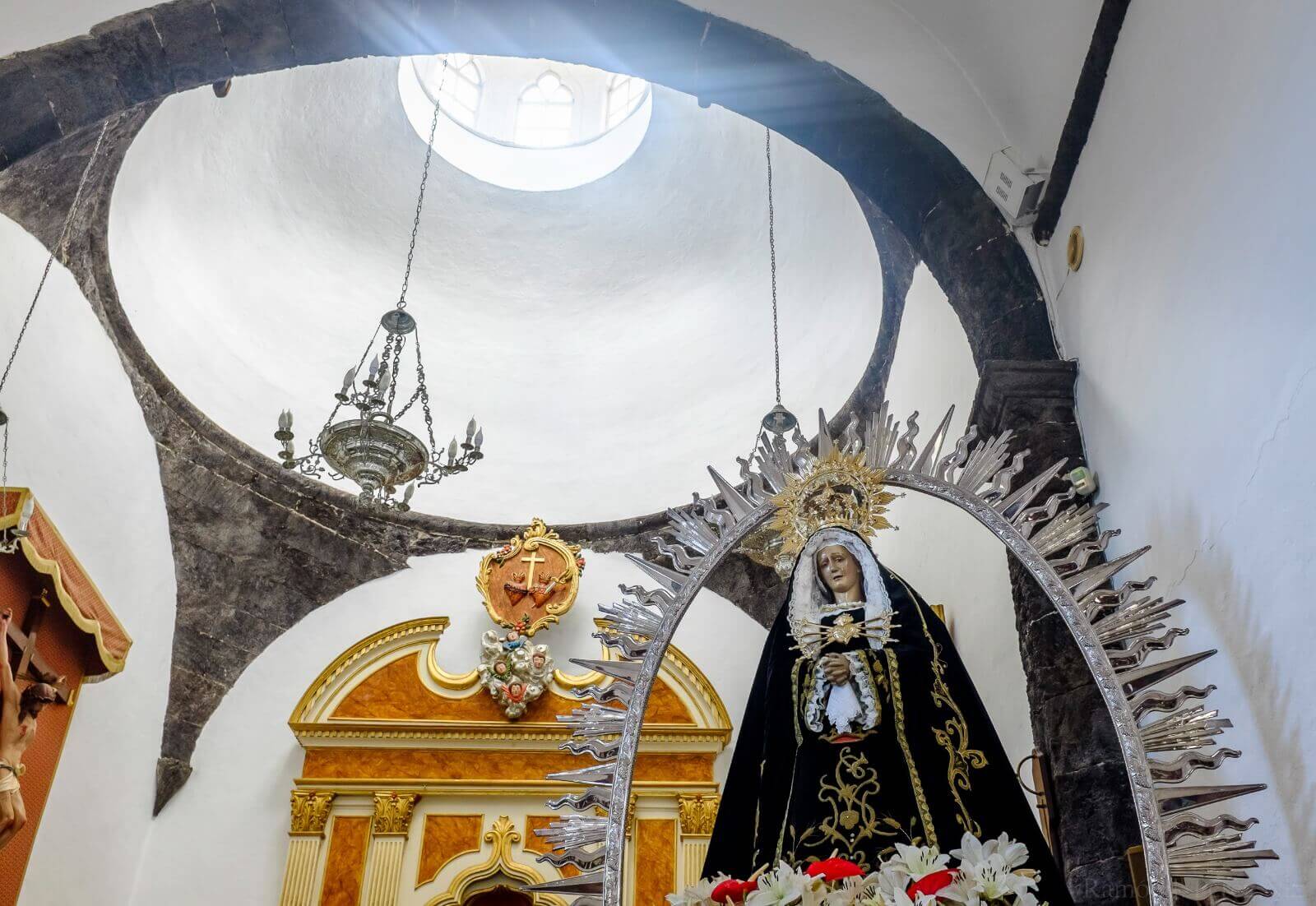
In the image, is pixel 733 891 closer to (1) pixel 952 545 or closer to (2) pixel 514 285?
(1) pixel 952 545

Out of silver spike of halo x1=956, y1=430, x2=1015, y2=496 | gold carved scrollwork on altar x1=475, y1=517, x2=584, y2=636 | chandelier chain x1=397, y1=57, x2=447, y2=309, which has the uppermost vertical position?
chandelier chain x1=397, y1=57, x2=447, y2=309

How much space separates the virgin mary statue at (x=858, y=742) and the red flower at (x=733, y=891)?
22cm

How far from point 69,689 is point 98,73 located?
3.39 m

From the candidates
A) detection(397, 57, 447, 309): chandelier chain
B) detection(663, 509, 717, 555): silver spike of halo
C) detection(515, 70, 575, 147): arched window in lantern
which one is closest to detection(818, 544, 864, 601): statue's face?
detection(663, 509, 717, 555): silver spike of halo

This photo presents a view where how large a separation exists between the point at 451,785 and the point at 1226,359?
5669 mm

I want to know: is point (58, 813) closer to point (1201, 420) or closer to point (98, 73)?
point (98, 73)

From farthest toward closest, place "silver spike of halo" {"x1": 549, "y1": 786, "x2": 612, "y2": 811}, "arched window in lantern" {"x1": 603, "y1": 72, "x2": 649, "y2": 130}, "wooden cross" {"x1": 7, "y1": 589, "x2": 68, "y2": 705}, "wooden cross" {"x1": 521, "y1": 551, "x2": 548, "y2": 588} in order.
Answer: "arched window in lantern" {"x1": 603, "y1": 72, "x2": 649, "y2": 130}, "wooden cross" {"x1": 521, "y1": 551, "x2": 548, "y2": 588}, "wooden cross" {"x1": 7, "y1": 589, "x2": 68, "y2": 705}, "silver spike of halo" {"x1": 549, "y1": 786, "x2": 612, "y2": 811}

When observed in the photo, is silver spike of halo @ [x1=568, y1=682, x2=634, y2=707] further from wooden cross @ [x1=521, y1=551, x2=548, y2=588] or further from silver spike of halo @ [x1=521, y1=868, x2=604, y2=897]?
wooden cross @ [x1=521, y1=551, x2=548, y2=588]

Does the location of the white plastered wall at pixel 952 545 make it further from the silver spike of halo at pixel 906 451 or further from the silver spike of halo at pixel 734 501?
the silver spike of halo at pixel 734 501

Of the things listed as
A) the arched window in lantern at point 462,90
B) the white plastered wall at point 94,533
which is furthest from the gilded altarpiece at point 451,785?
the arched window in lantern at point 462,90

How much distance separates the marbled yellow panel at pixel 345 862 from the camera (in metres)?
6.79

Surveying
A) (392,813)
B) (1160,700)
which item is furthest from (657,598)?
(392,813)

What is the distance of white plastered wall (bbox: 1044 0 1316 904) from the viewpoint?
8.67ft

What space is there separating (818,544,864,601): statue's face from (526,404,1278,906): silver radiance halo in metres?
0.28
